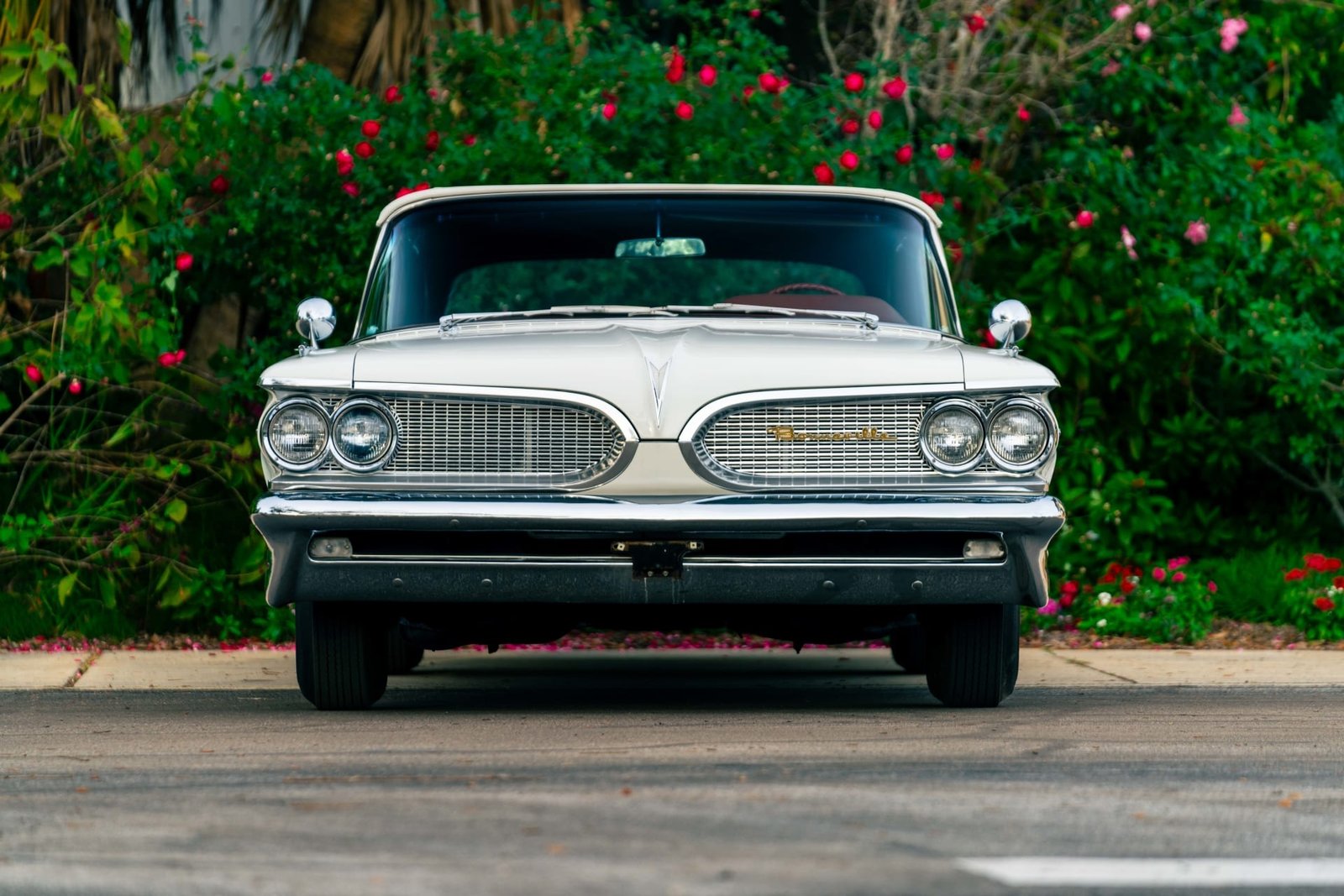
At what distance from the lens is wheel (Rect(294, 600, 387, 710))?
240 inches

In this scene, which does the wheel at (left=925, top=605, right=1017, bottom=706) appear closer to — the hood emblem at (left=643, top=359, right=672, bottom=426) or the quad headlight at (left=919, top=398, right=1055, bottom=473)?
the quad headlight at (left=919, top=398, right=1055, bottom=473)

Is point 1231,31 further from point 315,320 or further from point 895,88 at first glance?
point 315,320

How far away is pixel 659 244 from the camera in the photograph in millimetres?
7215

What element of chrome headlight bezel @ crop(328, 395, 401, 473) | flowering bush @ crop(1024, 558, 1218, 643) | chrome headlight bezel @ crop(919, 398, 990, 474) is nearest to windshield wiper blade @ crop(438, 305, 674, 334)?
chrome headlight bezel @ crop(328, 395, 401, 473)

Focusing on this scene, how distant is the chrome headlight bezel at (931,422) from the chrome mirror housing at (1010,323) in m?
0.71

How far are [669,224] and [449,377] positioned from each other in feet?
5.33

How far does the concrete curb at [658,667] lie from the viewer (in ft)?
24.5

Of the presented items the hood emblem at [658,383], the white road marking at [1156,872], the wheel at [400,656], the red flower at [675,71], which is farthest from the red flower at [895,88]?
the white road marking at [1156,872]

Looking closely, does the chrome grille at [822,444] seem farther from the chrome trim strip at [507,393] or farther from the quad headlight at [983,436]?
the chrome trim strip at [507,393]

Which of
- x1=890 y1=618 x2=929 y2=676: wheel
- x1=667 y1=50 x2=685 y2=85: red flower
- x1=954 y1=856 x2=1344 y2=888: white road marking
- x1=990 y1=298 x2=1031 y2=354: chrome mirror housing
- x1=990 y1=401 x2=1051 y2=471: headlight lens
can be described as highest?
x1=667 y1=50 x2=685 y2=85: red flower

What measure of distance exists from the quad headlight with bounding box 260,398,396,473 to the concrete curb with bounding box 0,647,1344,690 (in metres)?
1.64

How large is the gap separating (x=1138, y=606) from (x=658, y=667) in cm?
224

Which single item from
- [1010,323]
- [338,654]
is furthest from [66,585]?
[1010,323]

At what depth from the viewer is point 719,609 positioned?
5988 mm
